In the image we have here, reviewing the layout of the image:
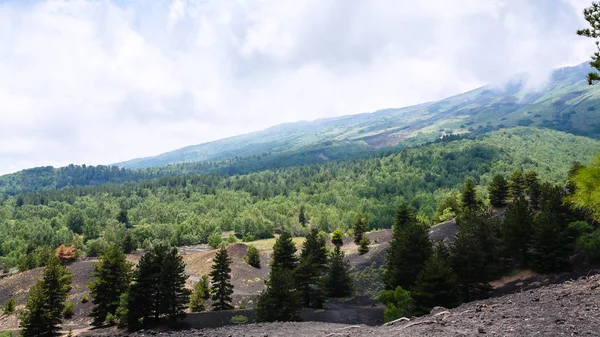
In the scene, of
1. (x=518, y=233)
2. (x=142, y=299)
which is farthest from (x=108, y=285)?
(x=518, y=233)

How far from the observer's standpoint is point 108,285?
33.4 m

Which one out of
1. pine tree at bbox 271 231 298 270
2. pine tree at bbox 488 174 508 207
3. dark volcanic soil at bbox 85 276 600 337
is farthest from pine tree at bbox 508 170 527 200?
dark volcanic soil at bbox 85 276 600 337

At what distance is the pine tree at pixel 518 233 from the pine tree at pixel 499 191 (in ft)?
76.3

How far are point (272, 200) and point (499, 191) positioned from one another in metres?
104

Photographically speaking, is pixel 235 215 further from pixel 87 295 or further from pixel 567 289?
pixel 567 289

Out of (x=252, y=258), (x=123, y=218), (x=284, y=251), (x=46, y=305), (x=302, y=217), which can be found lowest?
(x=302, y=217)

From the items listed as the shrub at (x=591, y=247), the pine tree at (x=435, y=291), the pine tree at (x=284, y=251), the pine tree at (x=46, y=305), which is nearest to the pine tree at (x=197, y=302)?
the pine tree at (x=284, y=251)

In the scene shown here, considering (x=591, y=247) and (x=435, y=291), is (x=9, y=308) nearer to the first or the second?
(x=435, y=291)

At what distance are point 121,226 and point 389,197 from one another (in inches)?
3702

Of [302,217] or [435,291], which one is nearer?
[435,291]

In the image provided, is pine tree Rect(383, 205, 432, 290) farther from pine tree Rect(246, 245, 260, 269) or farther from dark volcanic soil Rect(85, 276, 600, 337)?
pine tree Rect(246, 245, 260, 269)

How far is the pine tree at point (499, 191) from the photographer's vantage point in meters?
55.2

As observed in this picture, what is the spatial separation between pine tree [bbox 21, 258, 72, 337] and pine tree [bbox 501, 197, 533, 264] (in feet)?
133

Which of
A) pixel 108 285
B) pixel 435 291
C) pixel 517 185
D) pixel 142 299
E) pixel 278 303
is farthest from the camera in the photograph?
pixel 517 185
